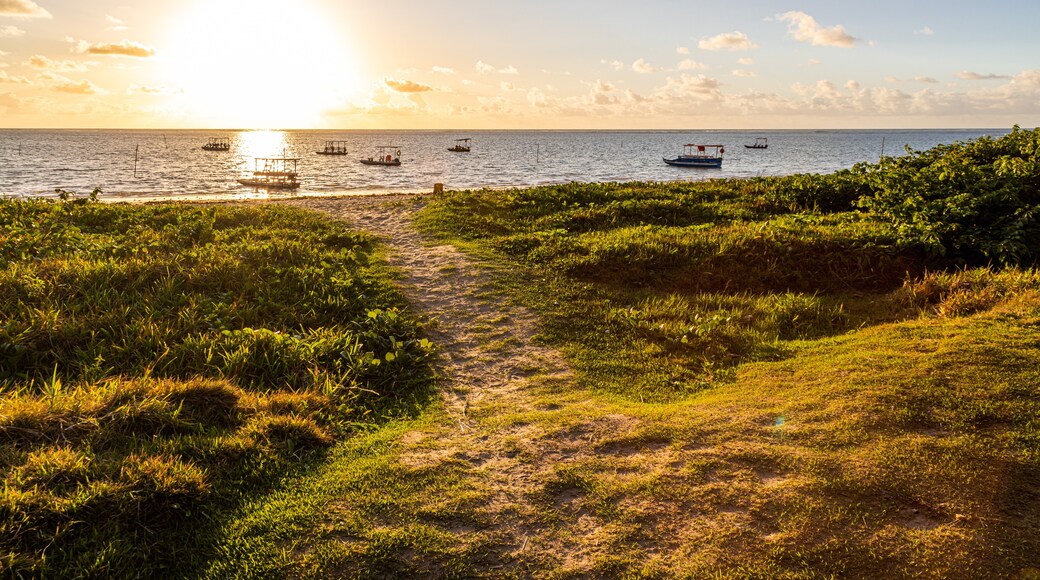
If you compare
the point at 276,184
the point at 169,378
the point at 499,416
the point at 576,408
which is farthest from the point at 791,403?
the point at 276,184

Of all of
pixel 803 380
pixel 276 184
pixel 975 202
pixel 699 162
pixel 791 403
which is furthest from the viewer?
pixel 699 162

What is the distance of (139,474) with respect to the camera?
4.49 m

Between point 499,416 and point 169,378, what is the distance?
363 centimetres

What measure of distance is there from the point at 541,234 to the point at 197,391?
28.8ft

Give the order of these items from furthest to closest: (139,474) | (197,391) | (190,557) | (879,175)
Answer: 1. (879,175)
2. (197,391)
3. (139,474)
4. (190,557)

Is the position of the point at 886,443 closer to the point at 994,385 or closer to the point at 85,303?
the point at 994,385

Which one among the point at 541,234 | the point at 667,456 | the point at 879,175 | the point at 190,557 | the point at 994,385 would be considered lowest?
the point at 190,557

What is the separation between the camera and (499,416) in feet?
20.8

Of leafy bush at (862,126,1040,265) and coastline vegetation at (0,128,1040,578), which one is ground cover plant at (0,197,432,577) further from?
leafy bush at (862,126,1040,265)

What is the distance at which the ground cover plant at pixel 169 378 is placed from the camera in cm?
415

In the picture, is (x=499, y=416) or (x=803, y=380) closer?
(x=499, y=416)

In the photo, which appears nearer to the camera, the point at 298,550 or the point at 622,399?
the point at 298,550

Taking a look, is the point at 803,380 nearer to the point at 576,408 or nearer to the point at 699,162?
the point at 576,408

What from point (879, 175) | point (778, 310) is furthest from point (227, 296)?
point (879, 175)
